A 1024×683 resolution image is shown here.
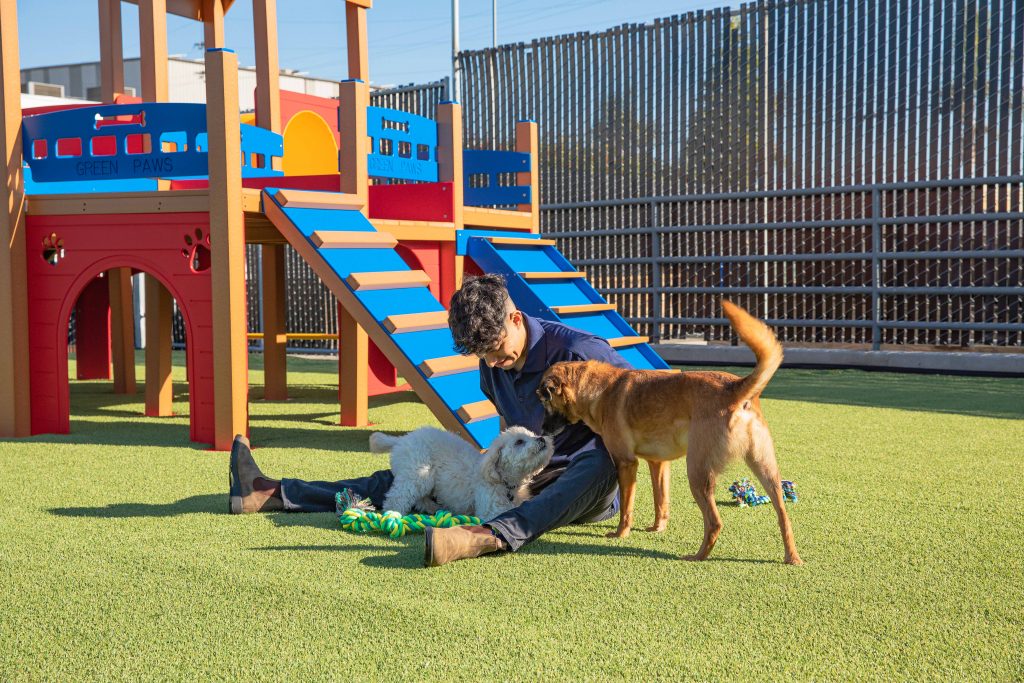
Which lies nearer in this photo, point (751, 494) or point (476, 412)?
point (751, 494)

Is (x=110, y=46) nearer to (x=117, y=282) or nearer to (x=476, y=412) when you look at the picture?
(x=117, y=282)

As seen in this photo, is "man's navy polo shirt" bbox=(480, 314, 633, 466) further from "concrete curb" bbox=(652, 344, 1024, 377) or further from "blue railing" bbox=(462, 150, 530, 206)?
A: "concrete curb" bbox=(652, 344, 1024, 377)

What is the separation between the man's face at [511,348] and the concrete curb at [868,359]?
24.0ft

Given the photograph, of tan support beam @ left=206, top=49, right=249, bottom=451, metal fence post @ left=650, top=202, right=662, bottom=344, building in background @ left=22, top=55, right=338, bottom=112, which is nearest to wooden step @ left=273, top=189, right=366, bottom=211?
tan support beam @ left=206, top=49, right=249, bottom=451

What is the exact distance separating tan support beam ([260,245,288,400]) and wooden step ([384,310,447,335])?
8.13 feet

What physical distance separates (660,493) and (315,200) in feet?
11.5

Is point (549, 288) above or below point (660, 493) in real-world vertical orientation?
above

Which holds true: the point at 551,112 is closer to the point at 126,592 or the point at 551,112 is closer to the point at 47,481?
the point at 47,481

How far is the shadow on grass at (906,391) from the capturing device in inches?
299

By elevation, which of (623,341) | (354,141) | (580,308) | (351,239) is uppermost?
(354,141)

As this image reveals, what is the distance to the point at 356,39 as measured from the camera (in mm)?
8438

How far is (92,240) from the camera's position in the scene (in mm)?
6527

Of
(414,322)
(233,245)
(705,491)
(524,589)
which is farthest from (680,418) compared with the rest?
(233,245)

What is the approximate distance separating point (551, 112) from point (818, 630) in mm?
10742
